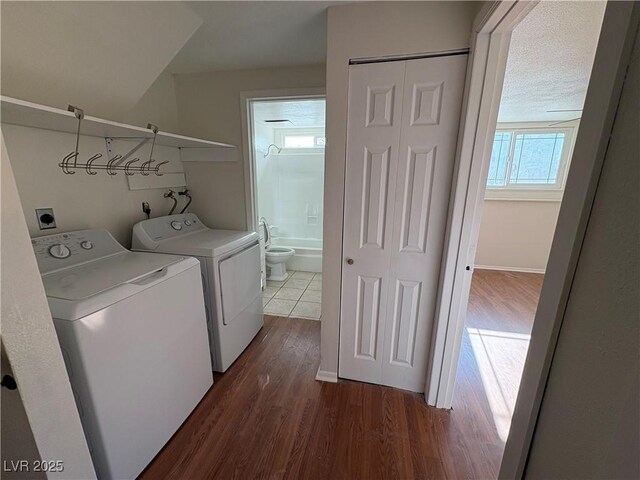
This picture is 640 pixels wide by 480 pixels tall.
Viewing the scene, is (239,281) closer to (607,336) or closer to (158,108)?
(158,108)

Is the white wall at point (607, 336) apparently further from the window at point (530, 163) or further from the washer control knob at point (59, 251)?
the window at point (530, 163)

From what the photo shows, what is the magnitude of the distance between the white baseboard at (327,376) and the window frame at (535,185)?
3679mm

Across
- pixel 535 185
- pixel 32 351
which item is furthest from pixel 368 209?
pixel 535 185

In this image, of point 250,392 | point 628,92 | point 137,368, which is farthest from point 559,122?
point 137,368

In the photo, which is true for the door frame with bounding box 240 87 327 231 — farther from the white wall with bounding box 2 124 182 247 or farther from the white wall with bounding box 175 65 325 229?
the white wall with bounding box 2 124 182 247

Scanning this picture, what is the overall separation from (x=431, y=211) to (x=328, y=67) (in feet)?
3.26

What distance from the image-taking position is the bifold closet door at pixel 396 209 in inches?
56.8

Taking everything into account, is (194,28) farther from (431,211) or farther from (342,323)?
(342,323)

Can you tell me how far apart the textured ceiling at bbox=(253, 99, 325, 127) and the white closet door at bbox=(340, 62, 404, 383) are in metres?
1.24

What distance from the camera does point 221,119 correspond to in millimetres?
2510

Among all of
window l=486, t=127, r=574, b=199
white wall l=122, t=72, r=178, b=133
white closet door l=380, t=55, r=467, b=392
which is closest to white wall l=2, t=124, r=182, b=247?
white wall l=122, t=72, r=178, b=133

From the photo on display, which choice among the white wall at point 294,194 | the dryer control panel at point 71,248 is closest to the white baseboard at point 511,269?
the white wall at point 294,194

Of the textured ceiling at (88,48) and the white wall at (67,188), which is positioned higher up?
the textured ceiling at (88,48)

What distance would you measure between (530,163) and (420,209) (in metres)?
3.72
